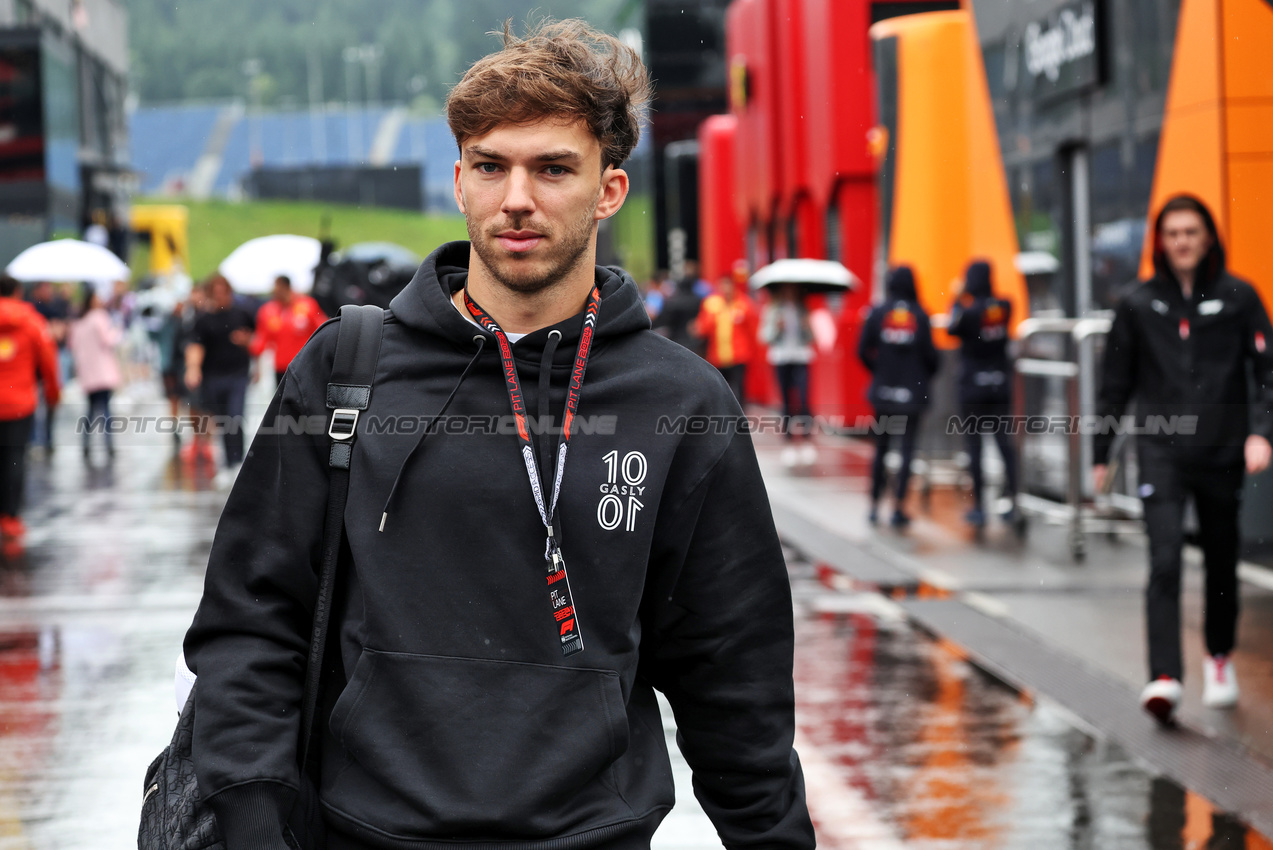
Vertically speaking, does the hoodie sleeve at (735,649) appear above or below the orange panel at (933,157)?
below

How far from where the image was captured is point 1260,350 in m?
6.36

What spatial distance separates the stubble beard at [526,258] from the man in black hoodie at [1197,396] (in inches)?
176

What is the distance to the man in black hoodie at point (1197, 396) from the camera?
20.4ft

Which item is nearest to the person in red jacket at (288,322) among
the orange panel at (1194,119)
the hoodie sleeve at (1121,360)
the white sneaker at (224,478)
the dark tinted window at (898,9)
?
the white sneaker at (224,478)

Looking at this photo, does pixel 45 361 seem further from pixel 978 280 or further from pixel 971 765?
pixel 971 765

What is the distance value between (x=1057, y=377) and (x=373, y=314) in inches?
370

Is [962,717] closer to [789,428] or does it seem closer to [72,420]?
[789,428]

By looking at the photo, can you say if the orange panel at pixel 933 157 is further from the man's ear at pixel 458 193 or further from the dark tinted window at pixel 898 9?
the man's ear at pixel 458 193

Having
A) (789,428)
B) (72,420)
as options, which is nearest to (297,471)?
(789,428)

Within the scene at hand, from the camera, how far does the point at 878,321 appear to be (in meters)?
11.9

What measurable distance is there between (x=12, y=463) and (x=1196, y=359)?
28.0 ft

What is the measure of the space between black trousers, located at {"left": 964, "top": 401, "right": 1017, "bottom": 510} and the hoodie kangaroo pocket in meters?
9.48

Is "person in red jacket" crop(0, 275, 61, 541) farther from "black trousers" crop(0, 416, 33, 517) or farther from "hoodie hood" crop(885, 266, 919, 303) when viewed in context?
"hoodie hood" crop(885, 266, 919, 303)

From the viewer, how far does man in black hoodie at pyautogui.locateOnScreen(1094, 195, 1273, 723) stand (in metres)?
6.21
